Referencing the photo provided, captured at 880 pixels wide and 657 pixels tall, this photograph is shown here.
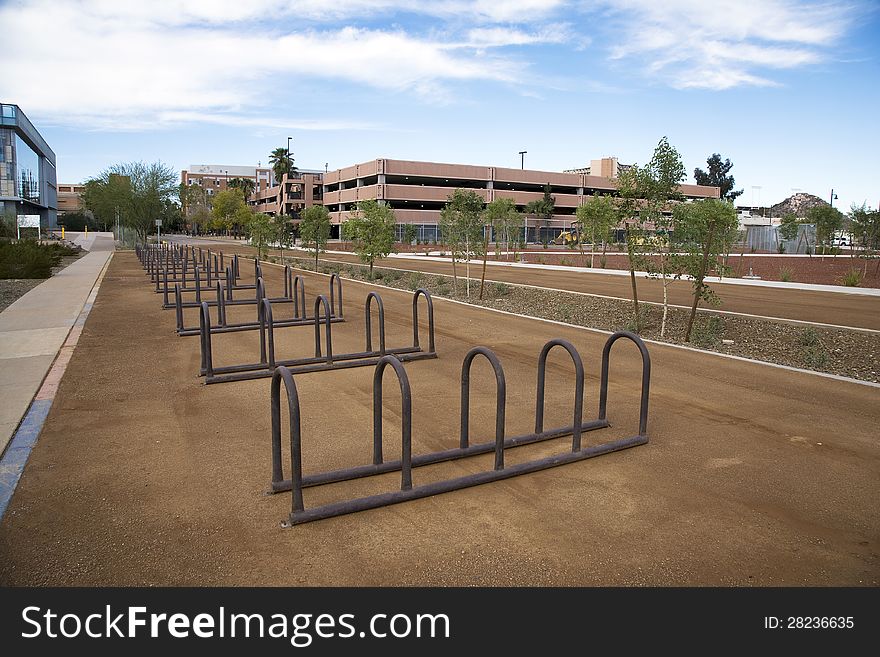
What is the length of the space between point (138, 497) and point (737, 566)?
3.86 metres

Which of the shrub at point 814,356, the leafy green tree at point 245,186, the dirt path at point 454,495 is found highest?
the leafy green tree at point 245,186

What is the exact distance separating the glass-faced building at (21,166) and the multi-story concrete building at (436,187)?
32.5 m

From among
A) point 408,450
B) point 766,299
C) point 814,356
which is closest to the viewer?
point 408,450

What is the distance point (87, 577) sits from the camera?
3619mm

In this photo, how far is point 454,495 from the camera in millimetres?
4773

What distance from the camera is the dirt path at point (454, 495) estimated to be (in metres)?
3.76

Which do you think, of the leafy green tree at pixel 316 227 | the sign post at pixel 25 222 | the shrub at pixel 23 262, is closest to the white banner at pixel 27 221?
the sign post at pixel 25 222

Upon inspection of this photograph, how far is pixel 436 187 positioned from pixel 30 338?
2872 inches

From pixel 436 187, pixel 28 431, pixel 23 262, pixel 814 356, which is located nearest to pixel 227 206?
pixel 436 187

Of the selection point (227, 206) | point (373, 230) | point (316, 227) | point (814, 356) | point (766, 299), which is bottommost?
point (814, 356)

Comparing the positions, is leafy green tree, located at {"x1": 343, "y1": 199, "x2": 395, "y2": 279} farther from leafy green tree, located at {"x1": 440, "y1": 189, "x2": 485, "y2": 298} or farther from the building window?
the building window


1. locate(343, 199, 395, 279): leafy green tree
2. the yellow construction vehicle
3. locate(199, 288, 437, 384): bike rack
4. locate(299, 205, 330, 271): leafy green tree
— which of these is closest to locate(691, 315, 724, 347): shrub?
locate(199, 288, 437, 384): bike rack

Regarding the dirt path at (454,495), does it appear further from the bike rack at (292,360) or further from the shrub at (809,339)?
the shrub at (809,339)

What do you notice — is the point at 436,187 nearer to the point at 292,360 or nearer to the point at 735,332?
the point at 735,332
